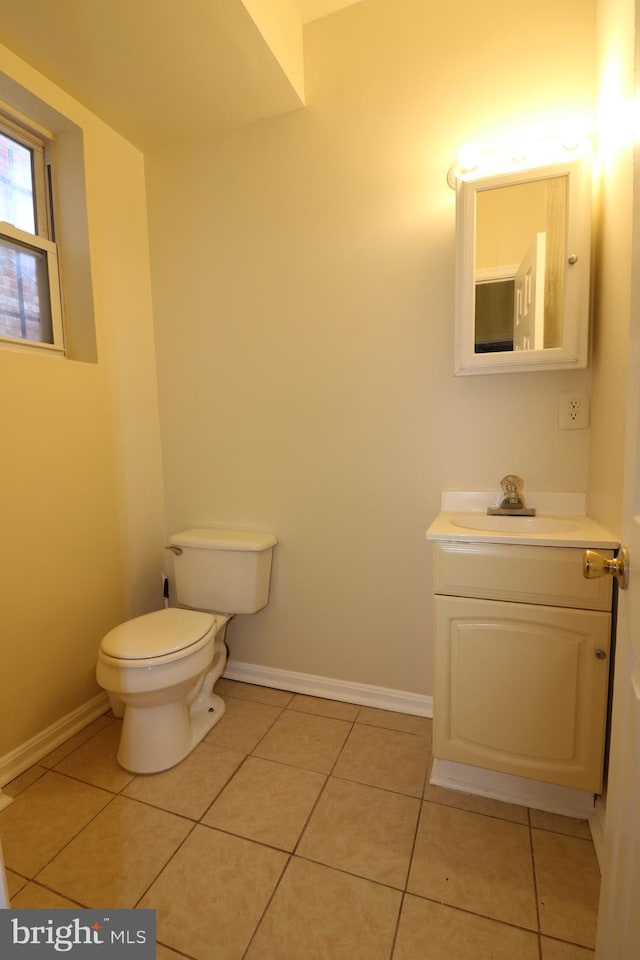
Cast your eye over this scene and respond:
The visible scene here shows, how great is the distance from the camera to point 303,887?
3.51ft

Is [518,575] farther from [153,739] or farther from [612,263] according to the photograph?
[153,739]

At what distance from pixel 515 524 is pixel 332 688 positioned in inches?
40.9

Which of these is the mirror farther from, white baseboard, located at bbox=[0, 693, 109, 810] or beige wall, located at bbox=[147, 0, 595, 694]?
white baseboard, located at bbox=[0, 693, 109, 810]

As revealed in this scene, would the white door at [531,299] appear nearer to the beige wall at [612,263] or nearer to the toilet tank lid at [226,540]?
the beige wall at [612,263]

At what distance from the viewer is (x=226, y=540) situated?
181 centimetres

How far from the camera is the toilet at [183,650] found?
1.38m

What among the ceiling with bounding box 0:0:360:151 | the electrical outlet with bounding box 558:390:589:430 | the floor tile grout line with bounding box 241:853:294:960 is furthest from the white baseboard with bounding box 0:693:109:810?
the ceiling with bounding box 0:0:360:151

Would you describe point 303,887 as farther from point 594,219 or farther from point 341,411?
point 594,219

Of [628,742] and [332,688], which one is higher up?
[628,742]

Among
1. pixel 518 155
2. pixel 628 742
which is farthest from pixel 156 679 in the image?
pixel 518 155

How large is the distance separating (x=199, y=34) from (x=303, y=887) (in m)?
2.45

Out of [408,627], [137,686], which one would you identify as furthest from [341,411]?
[137,686]

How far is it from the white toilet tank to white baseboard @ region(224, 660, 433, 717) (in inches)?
14.2

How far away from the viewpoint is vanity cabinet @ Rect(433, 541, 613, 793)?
3.81ft
